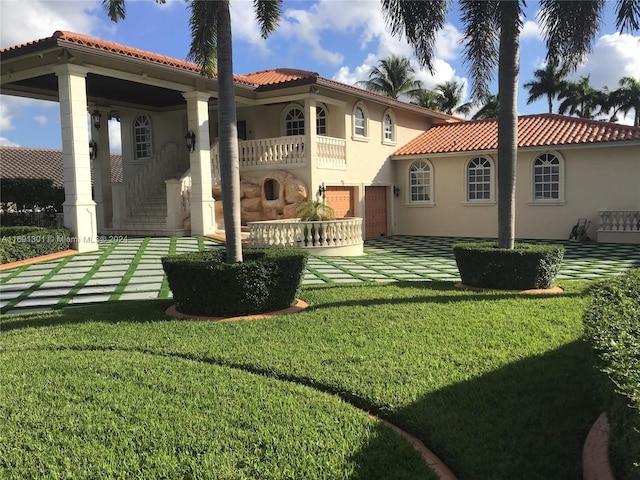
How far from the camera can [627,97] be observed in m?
44.3

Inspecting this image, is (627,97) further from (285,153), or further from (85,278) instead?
(85,278)

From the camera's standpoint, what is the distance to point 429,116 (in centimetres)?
2522

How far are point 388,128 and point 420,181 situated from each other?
8.76ft

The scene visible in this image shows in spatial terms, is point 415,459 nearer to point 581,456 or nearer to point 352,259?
point 581,456

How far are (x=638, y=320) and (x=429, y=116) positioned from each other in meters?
22.1

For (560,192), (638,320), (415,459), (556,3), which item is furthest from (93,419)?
(560,192)

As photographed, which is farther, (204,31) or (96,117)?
(96,117)

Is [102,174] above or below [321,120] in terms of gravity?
below

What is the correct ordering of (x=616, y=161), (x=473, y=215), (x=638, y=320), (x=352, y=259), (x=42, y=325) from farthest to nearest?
(x=473, y=215) → (x=616, y=161) → (x=352, y=259) → (x=42, y=325) → (x=638, y=320)

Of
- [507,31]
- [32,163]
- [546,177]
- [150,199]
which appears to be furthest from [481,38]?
[32,163]

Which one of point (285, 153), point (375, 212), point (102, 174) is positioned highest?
point (285, 153)

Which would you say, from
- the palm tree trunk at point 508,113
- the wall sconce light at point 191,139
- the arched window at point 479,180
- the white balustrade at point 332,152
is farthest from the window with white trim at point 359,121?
the palm tree trunk at point 508,113

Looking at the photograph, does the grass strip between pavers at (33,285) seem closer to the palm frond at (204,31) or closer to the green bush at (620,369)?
the palm frond at (204,31)

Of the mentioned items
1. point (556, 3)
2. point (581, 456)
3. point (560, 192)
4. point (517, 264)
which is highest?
point (556, 3)
